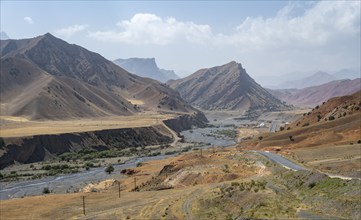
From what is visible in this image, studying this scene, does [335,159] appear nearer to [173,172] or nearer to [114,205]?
[173,172]

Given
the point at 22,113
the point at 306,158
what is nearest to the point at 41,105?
the point at 22,113

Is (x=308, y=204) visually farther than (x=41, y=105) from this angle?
No

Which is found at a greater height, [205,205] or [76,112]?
[76,112]

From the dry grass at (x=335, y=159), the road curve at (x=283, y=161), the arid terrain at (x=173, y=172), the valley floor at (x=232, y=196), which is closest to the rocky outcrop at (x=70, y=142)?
the arid terrain at (x=173, y=172)

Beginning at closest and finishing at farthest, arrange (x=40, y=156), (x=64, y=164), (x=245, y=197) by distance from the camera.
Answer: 1. (x=245, y=197)
2. (x=64, y=164)
3. (x=40, y=156)

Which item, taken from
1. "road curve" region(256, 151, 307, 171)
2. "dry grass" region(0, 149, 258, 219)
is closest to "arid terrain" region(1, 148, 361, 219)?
"dry grass" region(0, 149, 258, 219)

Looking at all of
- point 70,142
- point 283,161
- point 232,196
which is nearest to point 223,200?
point 232,196

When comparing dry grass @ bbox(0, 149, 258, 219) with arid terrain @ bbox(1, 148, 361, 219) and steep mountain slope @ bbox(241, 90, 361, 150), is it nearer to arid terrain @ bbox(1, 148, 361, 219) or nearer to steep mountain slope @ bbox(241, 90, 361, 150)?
arid terrain @ bbox(1, 148, 361, 219)

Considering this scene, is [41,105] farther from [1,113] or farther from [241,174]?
[241,174]
